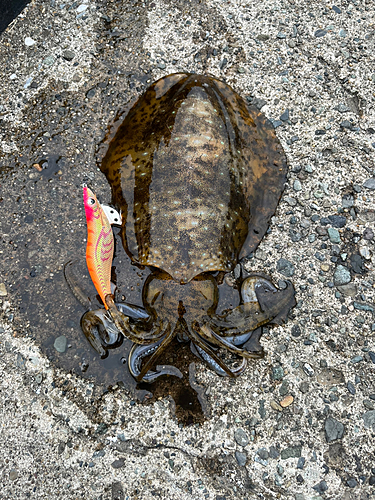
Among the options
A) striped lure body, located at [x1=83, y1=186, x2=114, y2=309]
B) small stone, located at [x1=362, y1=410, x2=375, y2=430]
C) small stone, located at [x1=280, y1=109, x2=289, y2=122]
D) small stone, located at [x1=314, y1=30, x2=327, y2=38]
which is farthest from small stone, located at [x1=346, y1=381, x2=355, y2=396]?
small stone, located at [x1=314, y1=30, x2=327, y2=38]

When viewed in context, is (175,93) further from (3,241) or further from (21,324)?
(21,324)

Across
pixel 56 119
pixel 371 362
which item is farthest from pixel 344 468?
pixel 56 119

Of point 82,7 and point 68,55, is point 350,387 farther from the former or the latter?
point 82,7

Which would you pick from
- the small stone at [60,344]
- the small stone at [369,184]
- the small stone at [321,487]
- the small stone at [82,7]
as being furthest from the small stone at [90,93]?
the small stone at [321,487]

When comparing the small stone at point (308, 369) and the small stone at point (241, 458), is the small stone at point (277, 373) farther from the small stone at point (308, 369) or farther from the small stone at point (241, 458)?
the small stone at point (241, 458)

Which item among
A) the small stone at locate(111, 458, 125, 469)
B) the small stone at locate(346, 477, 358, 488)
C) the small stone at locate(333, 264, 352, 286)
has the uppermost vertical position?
the small stone at locate(333, 264, 352, 286)

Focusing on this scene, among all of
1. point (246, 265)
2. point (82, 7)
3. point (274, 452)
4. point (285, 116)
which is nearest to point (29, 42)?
point (82, 7)

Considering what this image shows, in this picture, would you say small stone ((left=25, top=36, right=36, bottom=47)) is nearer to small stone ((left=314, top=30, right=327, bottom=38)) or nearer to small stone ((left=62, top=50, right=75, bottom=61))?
small stone ((left=62, top=50, right=75, bottom=61))

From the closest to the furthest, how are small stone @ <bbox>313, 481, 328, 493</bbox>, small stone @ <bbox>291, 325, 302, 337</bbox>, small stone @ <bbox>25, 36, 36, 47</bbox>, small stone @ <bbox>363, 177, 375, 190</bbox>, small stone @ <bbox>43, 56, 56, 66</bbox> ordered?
1. small stone @ <bbox>313, 481, 328, 493</bbox>
2. small stone @ <bbox>291, 325, 302, 337</bbox>
3. small stone @ <bbox>363, 177, 375, 190</bbox>
4. small stone @ <bbox>43, 56, 56, 66</bbox>
5. small stone @ <bbox>25, 36, 36, 47</bbox>
